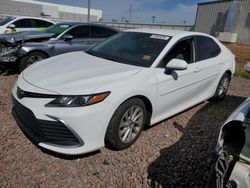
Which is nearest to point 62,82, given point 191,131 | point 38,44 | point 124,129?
point 124,129

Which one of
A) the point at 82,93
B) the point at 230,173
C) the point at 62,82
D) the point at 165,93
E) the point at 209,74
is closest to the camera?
the point at 230,173

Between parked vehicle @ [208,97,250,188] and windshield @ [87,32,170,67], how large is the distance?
4.96 feet

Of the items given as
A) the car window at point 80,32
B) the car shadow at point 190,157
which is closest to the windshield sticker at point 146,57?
the car shadow at point 190,157

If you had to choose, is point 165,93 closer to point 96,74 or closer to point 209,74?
point 96,74

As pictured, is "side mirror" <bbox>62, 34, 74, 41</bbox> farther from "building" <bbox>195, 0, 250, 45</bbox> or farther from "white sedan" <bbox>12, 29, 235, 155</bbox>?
"building" <bbox>195, 0, 250, 45</bbox>

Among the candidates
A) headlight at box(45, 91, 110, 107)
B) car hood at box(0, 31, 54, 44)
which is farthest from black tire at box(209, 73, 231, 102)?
car hood at box(0, 31, 54, 44)

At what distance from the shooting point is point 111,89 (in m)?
2.59

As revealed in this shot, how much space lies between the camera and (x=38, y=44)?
5.99 m

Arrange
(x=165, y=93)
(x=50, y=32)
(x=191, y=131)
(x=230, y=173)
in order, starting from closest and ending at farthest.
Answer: (x=230, y=173) < (x=165, y=93) < (x=191, y=131) < (x=50, y=32)

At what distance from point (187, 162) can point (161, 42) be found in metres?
1.82

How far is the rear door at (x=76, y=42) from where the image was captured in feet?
20.4

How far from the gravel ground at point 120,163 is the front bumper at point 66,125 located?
27cm

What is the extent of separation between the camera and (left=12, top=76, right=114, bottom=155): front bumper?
7.84 feet

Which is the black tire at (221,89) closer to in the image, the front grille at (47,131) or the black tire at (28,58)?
the front grille at (47,131)
